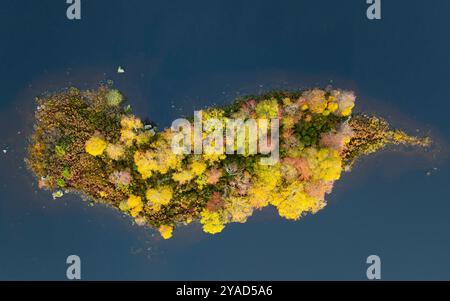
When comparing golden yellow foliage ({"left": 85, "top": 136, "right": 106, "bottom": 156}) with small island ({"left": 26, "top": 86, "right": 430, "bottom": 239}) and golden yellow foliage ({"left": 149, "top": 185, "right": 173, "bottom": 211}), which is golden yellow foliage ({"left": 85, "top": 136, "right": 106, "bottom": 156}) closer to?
small island ({"left": 26, "top": 86, "right": 430, "bottom": 239})

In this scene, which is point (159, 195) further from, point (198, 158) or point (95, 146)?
point (95, 146)

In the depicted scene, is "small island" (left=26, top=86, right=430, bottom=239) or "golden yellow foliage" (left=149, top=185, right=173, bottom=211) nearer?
"small island" (left=26, top=86, right=430, bottom=239)

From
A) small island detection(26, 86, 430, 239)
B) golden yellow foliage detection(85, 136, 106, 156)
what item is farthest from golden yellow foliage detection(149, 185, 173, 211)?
golden yellow foliage detection(85, 136, 106, 156)

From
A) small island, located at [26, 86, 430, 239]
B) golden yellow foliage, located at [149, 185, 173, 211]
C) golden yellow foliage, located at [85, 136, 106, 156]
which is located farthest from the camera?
golden yellow foliage, located at [85, 136, 106, 156]

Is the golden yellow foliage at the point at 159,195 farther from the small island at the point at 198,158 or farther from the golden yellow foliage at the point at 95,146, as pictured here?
the golden yellow foliage at the point at 95,146

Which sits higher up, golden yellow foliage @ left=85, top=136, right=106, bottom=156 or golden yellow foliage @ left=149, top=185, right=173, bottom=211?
golden yellow foliage @ left=85, top=136, right=106, bottom=156

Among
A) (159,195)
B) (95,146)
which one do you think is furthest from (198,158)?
(95,146)

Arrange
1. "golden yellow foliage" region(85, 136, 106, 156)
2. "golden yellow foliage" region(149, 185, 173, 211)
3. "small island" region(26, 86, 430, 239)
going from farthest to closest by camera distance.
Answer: "golden yellow foliage" region(85, 136, 106, 156), "golden yellow foliage" region(149, 185, 173, 211), "small island" region(26, 86, 430, 239)

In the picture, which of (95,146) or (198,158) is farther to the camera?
(95,146)

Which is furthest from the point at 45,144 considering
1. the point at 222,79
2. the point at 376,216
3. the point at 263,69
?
the point at 376,216

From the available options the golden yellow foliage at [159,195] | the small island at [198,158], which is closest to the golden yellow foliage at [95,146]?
the small island at [198,158]

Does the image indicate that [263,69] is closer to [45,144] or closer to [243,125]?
[243,125]
